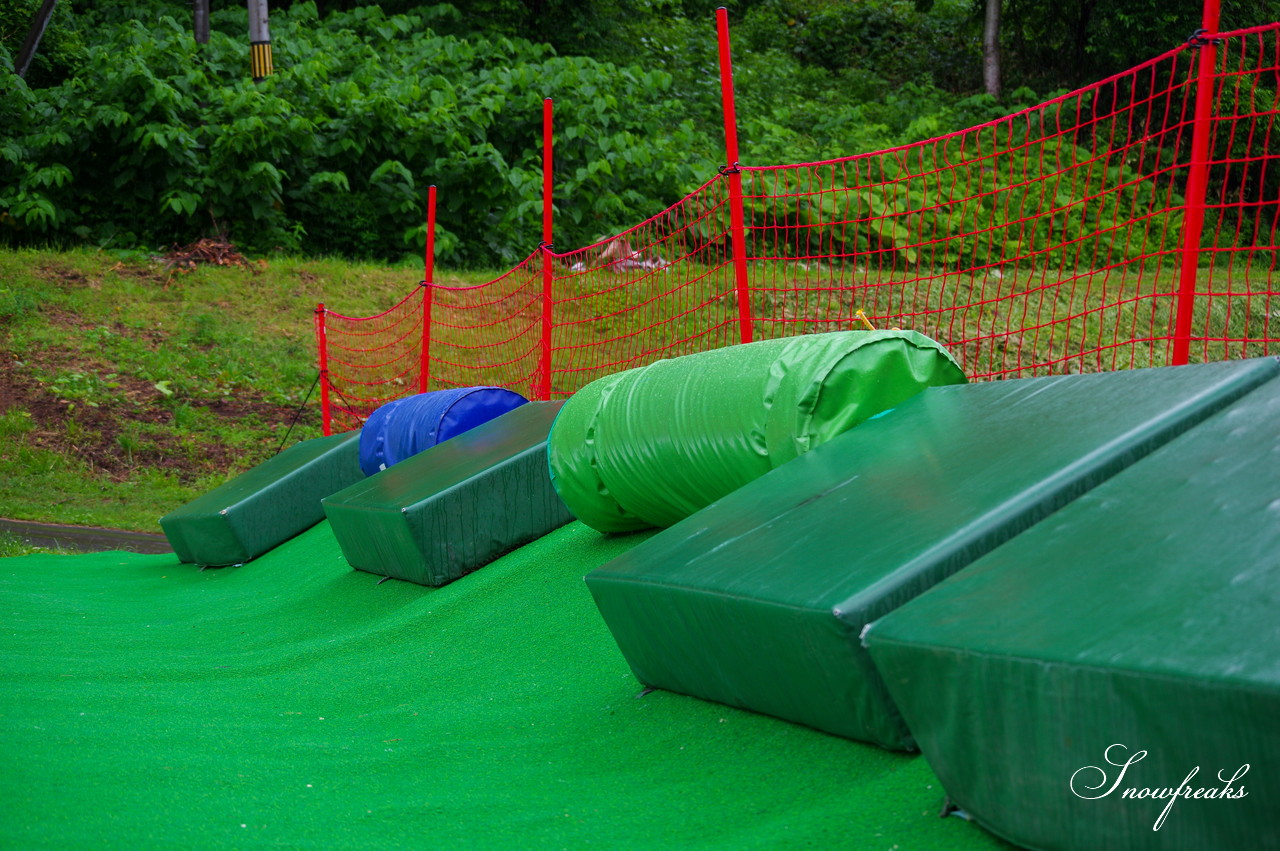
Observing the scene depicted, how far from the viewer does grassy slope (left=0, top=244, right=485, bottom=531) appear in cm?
823

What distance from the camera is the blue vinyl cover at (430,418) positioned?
5.41m

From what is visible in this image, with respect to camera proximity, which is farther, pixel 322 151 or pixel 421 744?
pixel 322 151

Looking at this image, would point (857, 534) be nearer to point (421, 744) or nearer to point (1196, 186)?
point (421, 744)

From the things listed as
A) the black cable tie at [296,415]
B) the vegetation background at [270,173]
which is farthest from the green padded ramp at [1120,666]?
the black cable tie at [296,415]

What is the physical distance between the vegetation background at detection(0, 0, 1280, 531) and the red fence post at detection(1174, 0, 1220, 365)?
6.86 m

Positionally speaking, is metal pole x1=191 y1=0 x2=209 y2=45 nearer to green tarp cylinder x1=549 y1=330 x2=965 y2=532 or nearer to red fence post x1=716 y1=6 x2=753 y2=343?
red fence post x1=716 y1=6 x2=753 y2=343

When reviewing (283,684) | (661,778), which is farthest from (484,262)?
(661,778)

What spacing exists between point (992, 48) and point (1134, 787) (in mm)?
16754

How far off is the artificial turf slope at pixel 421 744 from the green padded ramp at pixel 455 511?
0.13 meters

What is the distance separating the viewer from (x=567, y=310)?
938cm

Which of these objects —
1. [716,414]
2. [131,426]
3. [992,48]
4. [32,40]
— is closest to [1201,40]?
[716,414]

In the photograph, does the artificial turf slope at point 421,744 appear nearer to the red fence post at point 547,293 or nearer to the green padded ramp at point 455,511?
the green padded ramp at point 455,511

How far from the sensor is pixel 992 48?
1611 centimetres

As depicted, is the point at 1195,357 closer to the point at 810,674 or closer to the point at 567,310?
the point at 567,310
